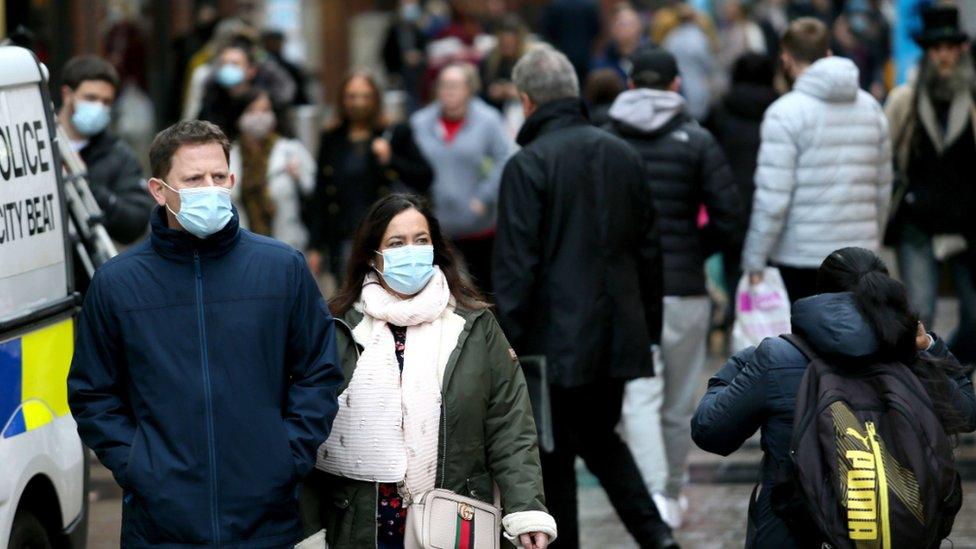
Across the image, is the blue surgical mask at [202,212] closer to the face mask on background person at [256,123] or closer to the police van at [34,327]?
the police van at [34,327]

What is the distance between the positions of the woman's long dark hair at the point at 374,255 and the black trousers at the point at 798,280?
320cm

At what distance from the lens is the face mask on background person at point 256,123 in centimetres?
1076

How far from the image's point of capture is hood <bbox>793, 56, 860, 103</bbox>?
8164 mm

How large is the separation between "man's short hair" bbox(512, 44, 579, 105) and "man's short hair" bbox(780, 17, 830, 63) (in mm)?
1550

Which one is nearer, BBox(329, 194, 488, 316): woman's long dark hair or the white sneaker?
BBox(329, 194, 488, 316): woman's long dark hair

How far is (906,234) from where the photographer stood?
977cm

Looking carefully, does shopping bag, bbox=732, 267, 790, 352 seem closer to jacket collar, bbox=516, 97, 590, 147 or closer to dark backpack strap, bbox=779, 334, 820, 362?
jacket collar, bbox=516, 97, 590, 147

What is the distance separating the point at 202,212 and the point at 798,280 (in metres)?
4.16

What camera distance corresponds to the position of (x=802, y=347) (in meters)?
4.79

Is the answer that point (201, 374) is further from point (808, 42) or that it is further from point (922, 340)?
point (808, 42)

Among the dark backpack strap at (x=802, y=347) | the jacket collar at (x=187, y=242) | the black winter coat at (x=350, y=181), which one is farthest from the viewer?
the black winter coat at (x=350, y=181)

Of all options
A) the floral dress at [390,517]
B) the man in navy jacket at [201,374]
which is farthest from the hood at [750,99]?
the man in navy jacket at [201,374]

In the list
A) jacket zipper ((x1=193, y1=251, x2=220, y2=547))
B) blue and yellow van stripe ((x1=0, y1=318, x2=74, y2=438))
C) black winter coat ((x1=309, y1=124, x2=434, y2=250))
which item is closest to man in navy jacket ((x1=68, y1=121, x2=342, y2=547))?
jacket zipper ((x1=193, y1=251, x2=220, y2=547))

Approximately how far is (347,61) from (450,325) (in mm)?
24507
